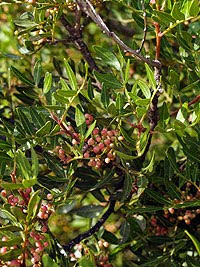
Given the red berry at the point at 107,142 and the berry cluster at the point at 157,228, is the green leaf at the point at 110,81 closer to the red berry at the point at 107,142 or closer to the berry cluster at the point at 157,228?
the red berry at the point at 107,142

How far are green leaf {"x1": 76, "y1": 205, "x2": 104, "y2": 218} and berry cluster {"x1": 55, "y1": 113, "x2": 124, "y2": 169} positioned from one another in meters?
0.30

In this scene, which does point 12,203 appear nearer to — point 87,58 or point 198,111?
point 198,111

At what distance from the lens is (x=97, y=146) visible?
3.46 feet

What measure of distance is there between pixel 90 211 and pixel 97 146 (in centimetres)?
36

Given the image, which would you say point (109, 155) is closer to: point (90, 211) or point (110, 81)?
point (110, 81)

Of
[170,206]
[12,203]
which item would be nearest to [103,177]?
[170,206]

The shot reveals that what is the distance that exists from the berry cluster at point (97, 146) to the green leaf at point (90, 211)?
0.30 meters

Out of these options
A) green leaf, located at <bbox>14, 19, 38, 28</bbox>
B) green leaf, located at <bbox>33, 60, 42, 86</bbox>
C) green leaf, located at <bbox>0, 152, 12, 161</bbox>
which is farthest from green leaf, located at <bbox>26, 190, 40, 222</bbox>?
green leaf, located at <bbox>14, 19, 38, 28</bbox>

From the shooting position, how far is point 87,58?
1312 mm

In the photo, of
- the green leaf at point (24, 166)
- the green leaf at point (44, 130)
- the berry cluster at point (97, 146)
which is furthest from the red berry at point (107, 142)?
the green leaf at point (24, 166)

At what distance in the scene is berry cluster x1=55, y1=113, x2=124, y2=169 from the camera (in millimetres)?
1049

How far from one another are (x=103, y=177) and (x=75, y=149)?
185 mm

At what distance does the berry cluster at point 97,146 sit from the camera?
1049 mm

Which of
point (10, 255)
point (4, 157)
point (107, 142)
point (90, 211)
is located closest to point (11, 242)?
point (10, 255)
